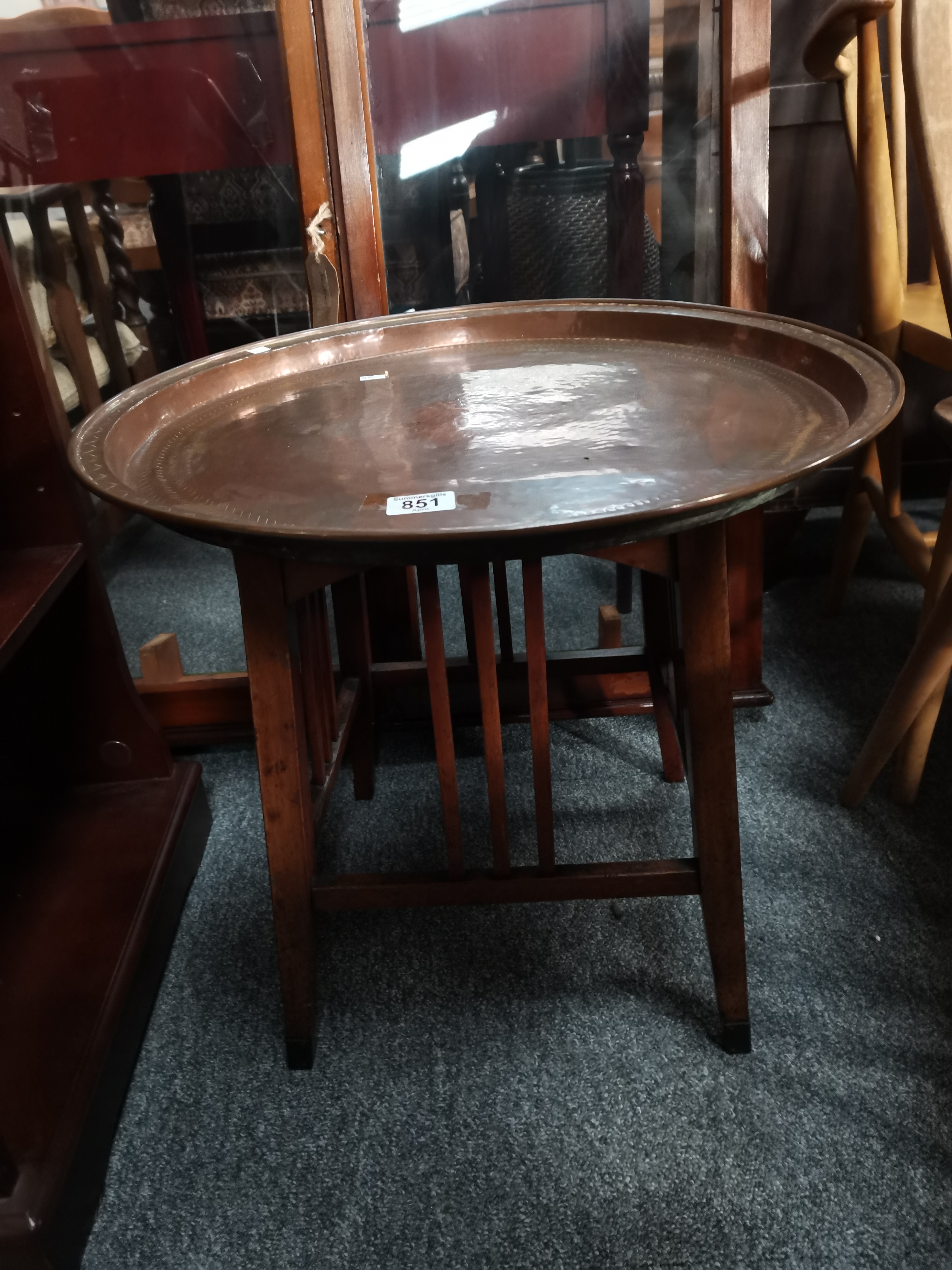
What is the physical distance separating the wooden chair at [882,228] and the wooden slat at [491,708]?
872 millimetres

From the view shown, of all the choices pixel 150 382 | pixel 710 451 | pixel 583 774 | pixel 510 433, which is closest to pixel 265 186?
pixel 150 382

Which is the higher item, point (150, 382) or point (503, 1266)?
point (150, 382)

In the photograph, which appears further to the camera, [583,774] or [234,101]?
[583,774]

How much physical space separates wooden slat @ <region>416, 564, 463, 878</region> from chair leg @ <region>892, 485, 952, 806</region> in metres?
0.79

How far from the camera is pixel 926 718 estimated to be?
5.03 feet

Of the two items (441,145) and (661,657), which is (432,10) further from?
(661,657)

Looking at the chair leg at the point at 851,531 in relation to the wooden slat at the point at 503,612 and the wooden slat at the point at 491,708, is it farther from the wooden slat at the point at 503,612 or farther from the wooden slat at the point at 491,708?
the wooden slat at the point at 491,708

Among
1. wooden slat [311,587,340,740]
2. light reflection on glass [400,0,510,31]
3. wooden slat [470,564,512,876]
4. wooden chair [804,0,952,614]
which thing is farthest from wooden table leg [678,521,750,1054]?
light reflection on glass [400,0,510,31]

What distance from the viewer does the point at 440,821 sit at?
1.67 m

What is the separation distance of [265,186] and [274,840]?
1113 mm

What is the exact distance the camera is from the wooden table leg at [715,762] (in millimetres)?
1031

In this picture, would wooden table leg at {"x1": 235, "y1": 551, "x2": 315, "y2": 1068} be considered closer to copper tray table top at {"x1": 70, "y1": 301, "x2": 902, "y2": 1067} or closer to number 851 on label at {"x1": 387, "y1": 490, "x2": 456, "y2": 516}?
copper tray table top at {"x1": 70, "y1": 301, "x2": 902, "y2": 1067}

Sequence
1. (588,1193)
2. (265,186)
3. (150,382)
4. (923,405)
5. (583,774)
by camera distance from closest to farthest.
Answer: (588,1193) → (150,382) → (265,186) → (583,774) → (923,405)

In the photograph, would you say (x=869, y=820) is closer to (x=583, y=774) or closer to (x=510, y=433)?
(x=583, y=774)
